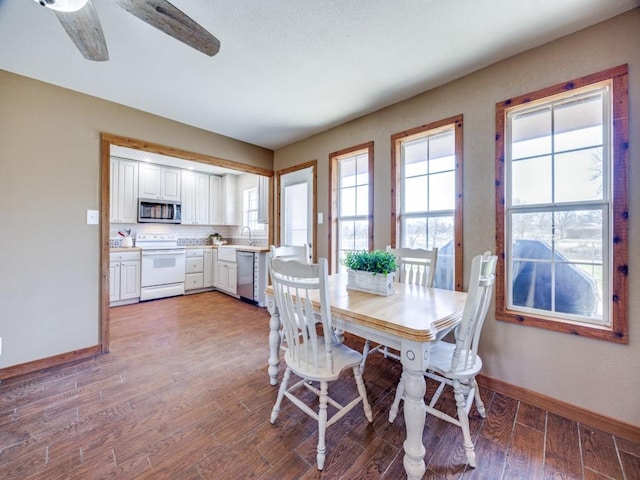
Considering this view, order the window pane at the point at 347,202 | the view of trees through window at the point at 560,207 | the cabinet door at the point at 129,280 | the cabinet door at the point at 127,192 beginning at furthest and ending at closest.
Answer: the cabinet door at the point at 127,192, the cabinet door at the point at 129,280, the window pane at the point at 347,202, the view of trees through window at the point at 560,207

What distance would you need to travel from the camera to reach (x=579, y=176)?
177 centimetres

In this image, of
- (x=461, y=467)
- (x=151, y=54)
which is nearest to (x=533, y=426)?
(x=461, y=467)

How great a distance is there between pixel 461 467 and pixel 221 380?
170 cm

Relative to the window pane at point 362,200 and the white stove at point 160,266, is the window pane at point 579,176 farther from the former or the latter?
the white stove at point 160,266

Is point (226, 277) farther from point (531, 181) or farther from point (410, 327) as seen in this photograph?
point (531, 181)

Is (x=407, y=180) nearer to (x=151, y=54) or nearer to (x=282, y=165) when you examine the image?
(x=282, y=165)

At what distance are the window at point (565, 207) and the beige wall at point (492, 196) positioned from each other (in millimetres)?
58

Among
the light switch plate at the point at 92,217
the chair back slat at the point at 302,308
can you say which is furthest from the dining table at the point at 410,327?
the light switch plate at the point at 92,217

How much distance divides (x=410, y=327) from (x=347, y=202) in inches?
89.3

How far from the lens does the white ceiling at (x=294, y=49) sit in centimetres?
157

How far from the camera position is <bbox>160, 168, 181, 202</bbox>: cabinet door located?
4910 mm

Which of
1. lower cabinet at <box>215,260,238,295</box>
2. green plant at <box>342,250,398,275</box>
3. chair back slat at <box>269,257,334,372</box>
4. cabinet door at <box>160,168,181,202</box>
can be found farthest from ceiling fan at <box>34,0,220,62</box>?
cabinet door at <box>160,168,181,202</box>

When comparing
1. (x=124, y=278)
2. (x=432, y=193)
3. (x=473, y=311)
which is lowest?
(x=124, y=278)

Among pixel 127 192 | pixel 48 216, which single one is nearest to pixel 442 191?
pixel 48 216
